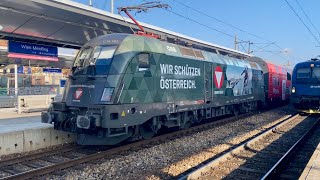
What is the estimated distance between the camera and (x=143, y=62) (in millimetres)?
10125

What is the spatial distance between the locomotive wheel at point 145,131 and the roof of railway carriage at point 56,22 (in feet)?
15.0

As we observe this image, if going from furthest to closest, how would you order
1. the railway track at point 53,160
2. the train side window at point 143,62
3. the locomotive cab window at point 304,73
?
the locomotive cab window at point 304,73 < the train side window at point 143,62 < the railway track at point 53,160

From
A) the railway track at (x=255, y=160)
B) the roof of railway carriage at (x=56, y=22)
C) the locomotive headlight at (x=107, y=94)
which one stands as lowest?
the railway track at (x=255, y=160)

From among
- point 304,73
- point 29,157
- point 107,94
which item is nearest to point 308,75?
point 304,73

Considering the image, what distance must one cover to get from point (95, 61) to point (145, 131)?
10.1 ft

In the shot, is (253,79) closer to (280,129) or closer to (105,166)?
(280,129)

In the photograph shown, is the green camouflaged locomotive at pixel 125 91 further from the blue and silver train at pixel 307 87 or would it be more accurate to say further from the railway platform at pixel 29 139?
the blue and silver train at pixel 307 87

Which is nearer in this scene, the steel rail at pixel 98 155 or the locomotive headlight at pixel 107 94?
the steel rail at pixel 98 155

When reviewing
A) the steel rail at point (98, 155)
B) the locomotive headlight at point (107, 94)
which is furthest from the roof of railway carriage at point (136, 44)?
the steel rail at point (98, 155)

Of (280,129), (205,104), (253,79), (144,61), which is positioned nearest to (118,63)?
(144,61)

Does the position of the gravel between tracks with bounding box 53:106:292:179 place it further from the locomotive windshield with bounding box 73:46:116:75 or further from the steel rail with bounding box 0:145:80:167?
the locomotive windshield with bounding box 73:46:116:75

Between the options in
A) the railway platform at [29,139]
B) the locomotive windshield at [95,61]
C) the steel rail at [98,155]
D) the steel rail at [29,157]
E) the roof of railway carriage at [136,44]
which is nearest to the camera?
the steel rail at [98,155]

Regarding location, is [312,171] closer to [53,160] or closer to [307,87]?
[53,160]

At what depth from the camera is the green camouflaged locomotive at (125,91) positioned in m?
9.09
